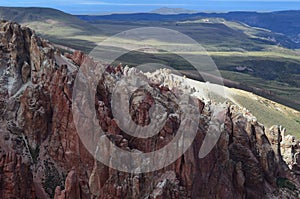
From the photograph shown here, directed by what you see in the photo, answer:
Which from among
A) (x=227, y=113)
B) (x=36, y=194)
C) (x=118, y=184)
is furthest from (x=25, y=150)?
(x=227, y=113)

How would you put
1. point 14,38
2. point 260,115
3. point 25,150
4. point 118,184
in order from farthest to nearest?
point 260,115, point 14,38, point 25,150, point 118,184

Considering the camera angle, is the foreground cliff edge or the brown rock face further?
the foreground cliff edge

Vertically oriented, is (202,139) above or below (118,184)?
above

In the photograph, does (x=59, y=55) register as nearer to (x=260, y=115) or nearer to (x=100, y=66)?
(x=100, y=66)

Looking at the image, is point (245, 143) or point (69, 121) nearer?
point (69, 121)

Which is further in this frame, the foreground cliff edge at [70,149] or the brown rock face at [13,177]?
the foreground cliff edge at [70,149]

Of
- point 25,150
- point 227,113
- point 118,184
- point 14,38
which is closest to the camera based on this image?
point 118,184

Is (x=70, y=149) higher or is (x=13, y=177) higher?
Result: (x=70, y=149)

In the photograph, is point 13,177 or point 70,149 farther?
point 70,149
